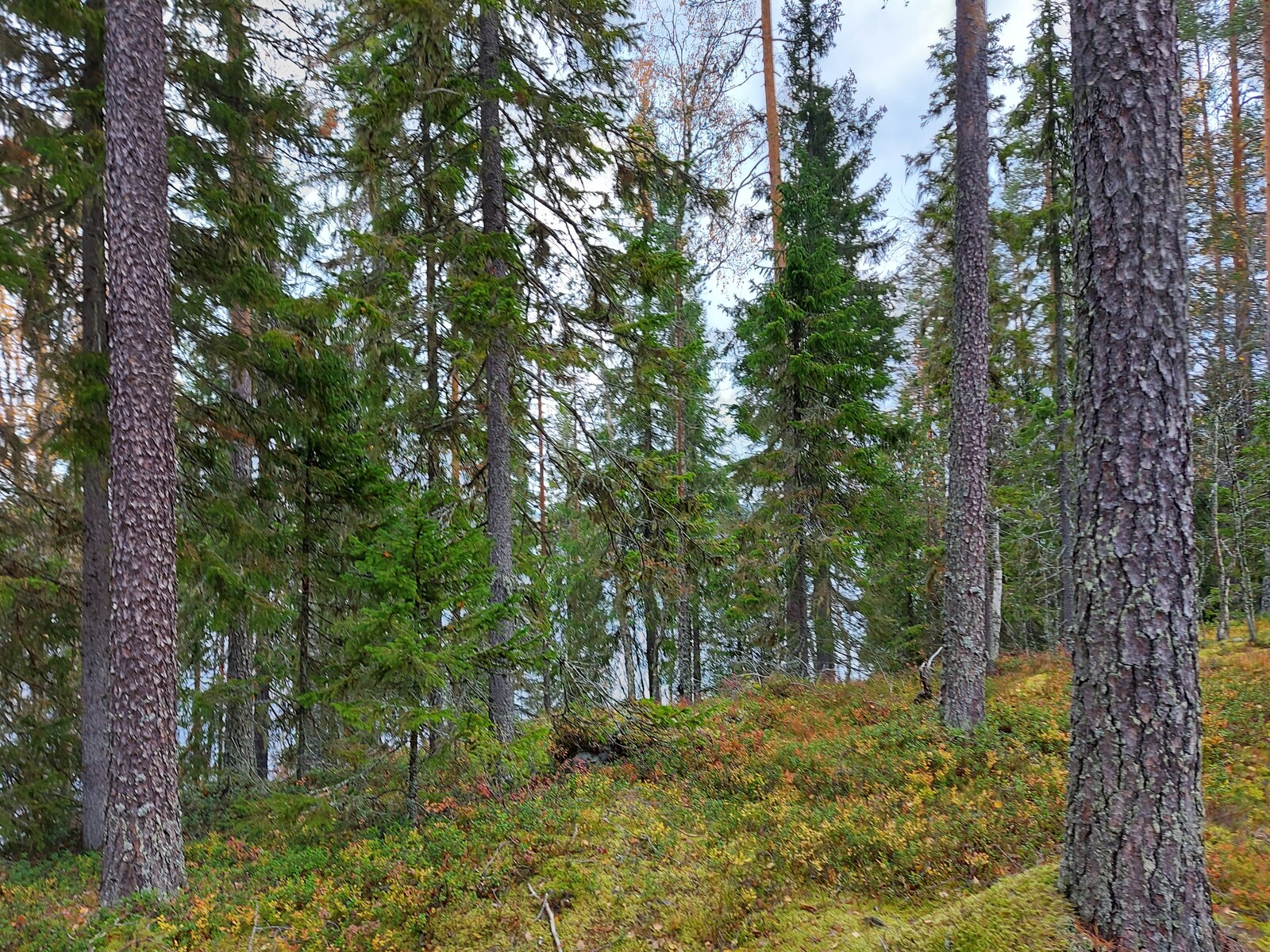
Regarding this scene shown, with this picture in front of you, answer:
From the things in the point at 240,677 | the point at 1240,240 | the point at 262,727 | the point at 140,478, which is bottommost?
the point at 262,727

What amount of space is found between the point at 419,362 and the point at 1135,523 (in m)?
9.24

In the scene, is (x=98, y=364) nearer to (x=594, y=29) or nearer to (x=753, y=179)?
(x=594, y=29)

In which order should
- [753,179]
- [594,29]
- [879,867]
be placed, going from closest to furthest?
[879,867], [594,29], [753,179]

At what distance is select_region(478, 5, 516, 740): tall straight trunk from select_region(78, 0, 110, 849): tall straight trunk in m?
4.44

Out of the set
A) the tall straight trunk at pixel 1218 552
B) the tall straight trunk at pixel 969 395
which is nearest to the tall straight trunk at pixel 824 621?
the tall straight trunk at pixel 969 395

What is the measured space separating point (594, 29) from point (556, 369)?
→ 14.3 ft

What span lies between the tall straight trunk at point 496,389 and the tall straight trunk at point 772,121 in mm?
6632

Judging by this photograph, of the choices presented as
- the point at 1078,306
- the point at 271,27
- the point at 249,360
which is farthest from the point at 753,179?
the point at 1078,306

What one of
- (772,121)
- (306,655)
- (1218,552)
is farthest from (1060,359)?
(306,655)

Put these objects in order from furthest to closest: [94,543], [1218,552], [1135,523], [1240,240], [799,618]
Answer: [1240,240], [799,618], [1218,552], [94,543], [1135,523]

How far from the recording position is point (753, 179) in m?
13.3

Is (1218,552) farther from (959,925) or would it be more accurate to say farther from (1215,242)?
(959,925)

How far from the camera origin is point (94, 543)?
7.80 meters

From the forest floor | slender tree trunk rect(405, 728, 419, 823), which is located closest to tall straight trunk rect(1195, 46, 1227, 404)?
the forest floor
